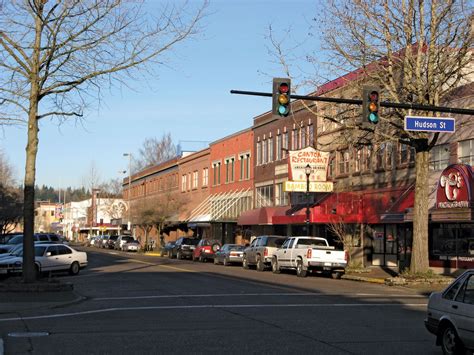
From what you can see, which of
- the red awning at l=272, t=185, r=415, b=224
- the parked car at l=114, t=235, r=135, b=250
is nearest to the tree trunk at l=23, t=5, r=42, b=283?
the red awning at l=272, t=185, r=415, b=224

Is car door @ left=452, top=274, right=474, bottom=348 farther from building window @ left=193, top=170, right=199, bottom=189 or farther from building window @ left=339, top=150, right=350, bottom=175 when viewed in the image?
building window @ left=193, top=170, right=199, bottom=189

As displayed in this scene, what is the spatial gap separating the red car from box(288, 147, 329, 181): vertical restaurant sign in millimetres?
9706

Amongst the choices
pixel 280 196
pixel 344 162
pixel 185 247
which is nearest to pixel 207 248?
pixel 185 247

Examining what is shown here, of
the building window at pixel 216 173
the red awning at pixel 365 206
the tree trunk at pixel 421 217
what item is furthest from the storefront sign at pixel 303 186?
the building window at pixel 216 173

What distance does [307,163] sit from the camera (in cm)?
3734

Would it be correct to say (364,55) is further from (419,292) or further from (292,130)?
(292,130)

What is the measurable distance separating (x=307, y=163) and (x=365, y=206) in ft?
15.6

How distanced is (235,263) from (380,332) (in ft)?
99.4

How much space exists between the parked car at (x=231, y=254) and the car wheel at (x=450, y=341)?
30462mm

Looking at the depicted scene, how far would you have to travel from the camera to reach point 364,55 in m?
25.4

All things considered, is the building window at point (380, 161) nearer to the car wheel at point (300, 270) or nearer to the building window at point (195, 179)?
the car wheel at point (300, 270)

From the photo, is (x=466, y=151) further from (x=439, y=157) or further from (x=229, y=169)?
(x=229, y=169)

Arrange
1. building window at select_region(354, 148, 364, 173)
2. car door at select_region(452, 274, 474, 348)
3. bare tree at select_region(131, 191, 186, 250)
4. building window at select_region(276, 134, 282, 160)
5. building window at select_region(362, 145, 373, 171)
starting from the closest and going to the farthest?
car door at select_region(452, 274, 474, 348) → building window at select_region(362, 145, 373, 171) → building window at select_region(354, 148, 364, 173) → building window at select_region(276, 134, 282, 160) → bare tree at select_region(131, 191, 186, 250)

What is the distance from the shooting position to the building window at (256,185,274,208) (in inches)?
1918
